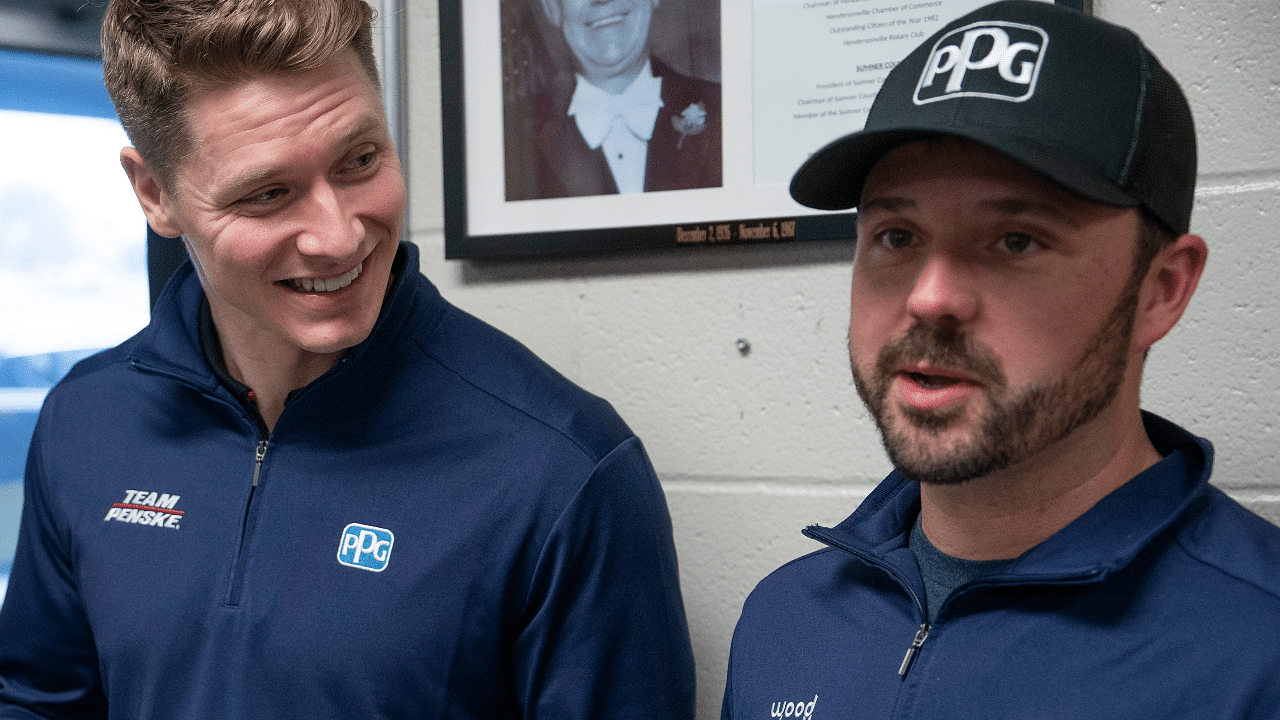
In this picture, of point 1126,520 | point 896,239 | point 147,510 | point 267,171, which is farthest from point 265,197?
point 1126,520

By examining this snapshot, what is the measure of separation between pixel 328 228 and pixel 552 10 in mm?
518

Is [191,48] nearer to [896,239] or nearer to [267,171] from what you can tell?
[267,171]

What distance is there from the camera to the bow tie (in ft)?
4.39

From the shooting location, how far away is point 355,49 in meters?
1.14

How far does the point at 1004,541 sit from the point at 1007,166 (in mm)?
296

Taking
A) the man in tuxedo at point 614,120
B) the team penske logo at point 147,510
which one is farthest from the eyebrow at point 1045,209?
the team penske logo at point 147,510

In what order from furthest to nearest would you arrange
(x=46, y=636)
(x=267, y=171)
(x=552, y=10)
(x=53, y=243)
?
(x=53, y=243) < (x=552, y=10) < (x=46, y=636) < (x=267, y=171)

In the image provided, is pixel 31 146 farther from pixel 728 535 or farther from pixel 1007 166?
pixel 1007 166

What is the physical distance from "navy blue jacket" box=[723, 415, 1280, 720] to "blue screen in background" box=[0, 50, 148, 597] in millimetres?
1345

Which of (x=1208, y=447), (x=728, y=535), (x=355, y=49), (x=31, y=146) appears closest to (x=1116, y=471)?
(x=1208, y=447)

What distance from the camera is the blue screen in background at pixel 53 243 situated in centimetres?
169

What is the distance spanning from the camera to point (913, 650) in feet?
2.69

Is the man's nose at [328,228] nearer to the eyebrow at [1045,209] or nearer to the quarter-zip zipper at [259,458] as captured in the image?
the quarter-zip zipper at [259,458]

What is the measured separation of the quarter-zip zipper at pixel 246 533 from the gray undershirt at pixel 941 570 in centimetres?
70
